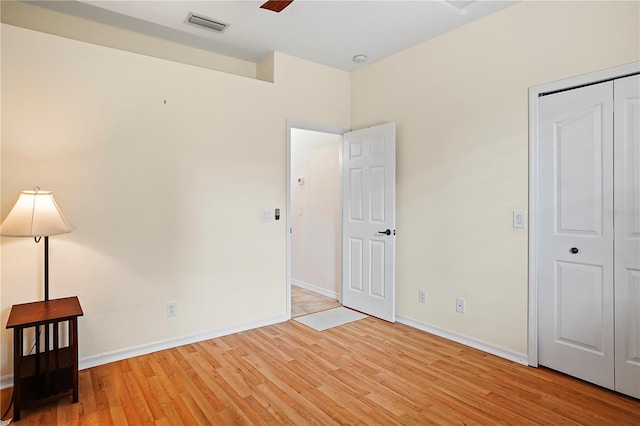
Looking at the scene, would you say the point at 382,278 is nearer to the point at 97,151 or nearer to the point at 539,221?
the point at 539,221

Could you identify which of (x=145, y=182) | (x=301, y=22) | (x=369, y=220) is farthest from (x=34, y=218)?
(x=369, y=220)

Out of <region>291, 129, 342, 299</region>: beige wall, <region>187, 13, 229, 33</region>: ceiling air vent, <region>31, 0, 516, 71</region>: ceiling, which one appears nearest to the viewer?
<region>31, 0, 516, 71</region>: ceiling

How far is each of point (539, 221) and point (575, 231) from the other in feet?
0.76

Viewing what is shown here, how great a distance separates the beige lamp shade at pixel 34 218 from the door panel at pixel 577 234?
332 cm

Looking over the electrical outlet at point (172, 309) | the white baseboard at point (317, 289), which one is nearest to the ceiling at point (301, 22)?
the electrical outlet at point (172, 309)

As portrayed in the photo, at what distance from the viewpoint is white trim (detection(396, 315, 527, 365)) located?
2.82 meters

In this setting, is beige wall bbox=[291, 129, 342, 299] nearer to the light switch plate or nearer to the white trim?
the light switch plate

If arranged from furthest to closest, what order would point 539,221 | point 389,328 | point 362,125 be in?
point 362,125 < point 389,328 < point 539,221

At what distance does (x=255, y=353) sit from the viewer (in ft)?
9.82

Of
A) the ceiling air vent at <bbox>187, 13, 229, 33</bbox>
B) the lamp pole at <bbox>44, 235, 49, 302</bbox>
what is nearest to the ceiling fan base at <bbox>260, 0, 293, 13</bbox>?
the ceiling air vent at <bbox>187, 13, 229, 33</bbox>

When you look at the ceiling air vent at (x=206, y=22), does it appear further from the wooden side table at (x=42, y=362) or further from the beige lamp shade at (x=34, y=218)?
the wooden side table at (x=42, y=362)

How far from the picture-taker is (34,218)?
2264 millimetres

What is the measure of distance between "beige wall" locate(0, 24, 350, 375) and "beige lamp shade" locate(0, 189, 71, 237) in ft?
0.92

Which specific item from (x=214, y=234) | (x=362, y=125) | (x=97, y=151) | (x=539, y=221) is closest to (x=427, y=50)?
(x=362, y=125)
